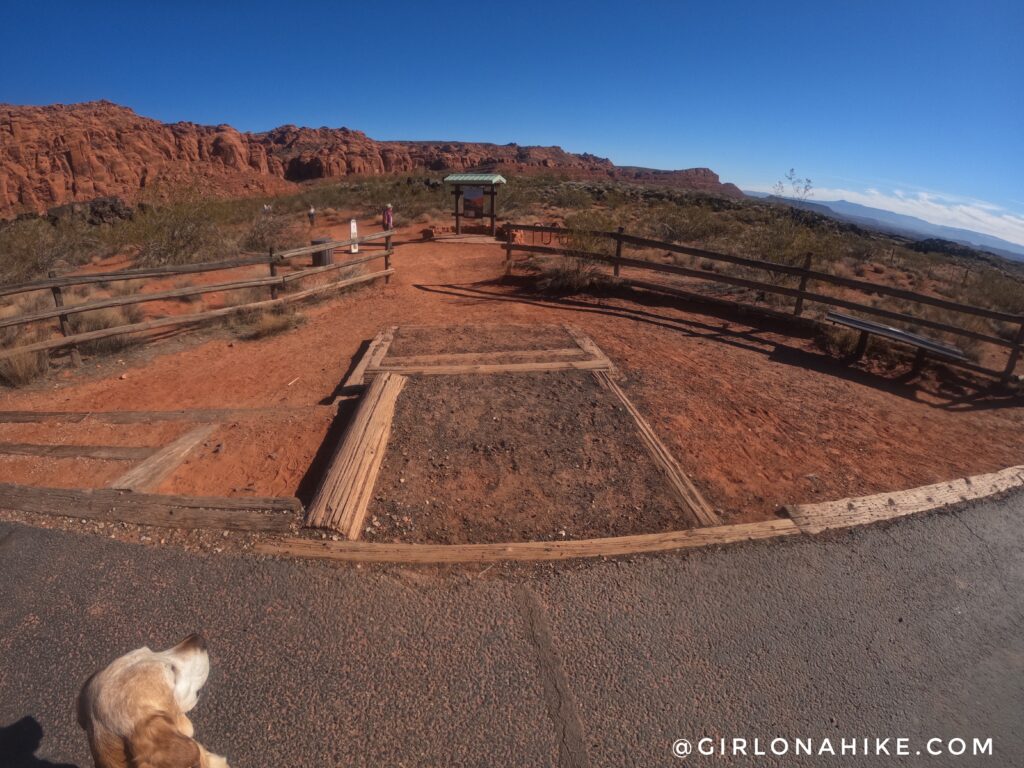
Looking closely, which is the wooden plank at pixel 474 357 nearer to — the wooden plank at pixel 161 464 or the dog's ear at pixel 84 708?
the wooden plank at pixel 161 464

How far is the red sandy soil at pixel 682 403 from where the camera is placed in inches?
174

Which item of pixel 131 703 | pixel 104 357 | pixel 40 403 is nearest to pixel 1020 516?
pixel 131 703

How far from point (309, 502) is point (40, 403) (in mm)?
4516

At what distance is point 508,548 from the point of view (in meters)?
3.36

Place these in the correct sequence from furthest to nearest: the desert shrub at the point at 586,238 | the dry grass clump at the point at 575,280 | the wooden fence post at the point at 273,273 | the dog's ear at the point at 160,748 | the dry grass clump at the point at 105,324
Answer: the desert shrub at the point at 586,238
the dry grass clump at the point at 575,280
the wooden fence post at the point at 273,273
the dry grass clump at the point at 105,324
the dog's ear at the point at 160,748

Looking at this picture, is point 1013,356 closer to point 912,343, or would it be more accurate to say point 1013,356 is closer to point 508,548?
point 912,343

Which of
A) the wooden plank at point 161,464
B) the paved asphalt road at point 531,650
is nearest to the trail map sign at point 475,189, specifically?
the wooden plank at point 161,464

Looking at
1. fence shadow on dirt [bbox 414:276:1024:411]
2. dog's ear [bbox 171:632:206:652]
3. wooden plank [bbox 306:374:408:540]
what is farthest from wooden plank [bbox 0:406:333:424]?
fence shadow on dirt [bbox 414:276:1024:411]

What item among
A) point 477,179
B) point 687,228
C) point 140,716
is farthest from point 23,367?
point 687,228

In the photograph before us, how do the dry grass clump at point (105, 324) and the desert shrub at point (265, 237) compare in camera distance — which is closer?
the dry grass clump at point (105, 324)

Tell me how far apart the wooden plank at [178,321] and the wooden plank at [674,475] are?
6558 mm

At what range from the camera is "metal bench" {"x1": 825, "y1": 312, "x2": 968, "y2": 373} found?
7426 mm

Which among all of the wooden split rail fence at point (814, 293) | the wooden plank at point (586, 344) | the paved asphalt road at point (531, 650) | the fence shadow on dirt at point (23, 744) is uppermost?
the wooden split rail fence at point (814, 293)

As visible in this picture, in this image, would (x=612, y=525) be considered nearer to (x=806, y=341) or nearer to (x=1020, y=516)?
(x=1020, y=516)
